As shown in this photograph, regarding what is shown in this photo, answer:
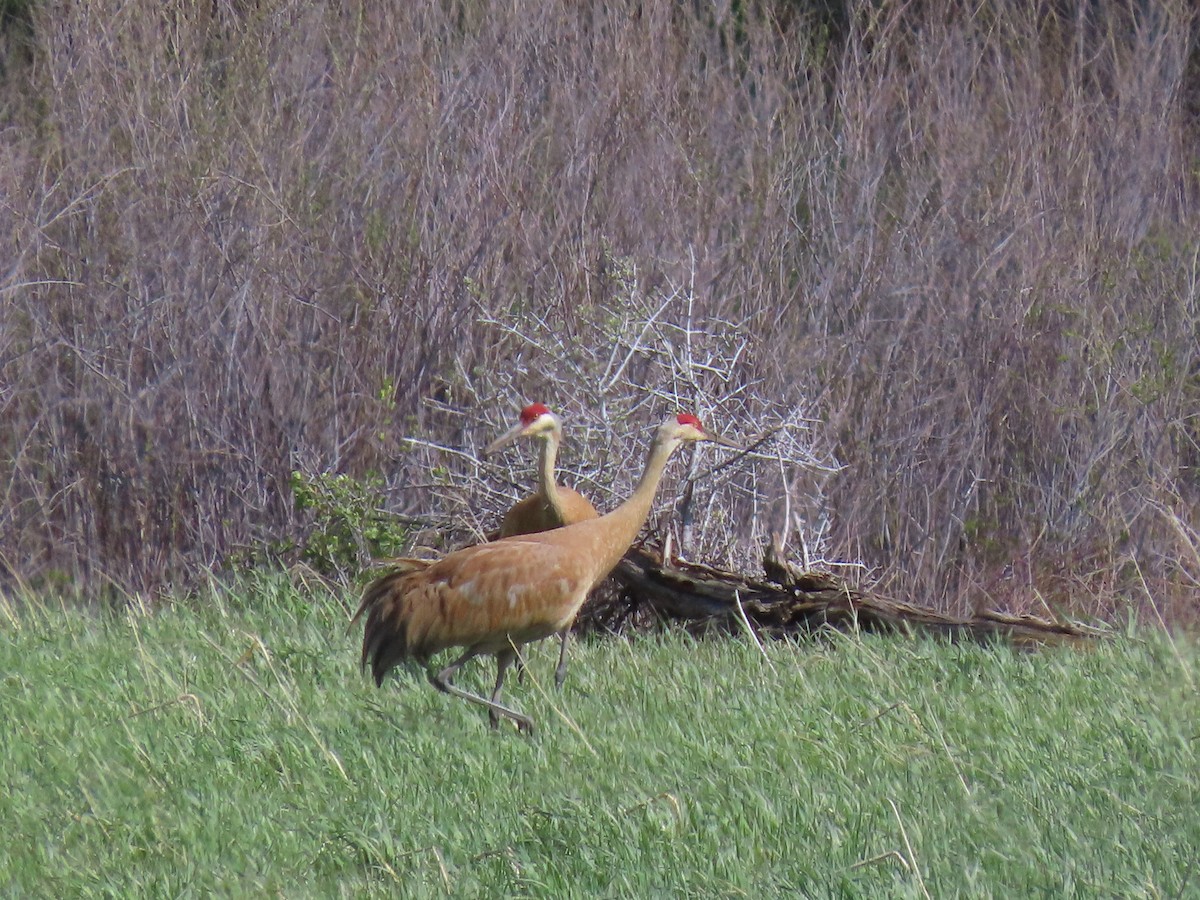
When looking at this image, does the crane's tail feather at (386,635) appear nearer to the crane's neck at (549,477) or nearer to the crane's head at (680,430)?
the crane's head at (680,430)

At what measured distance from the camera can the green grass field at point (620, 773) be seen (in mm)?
3834

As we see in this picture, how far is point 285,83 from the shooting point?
9.54 meters

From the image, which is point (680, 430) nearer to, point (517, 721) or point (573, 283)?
point (517, 721)

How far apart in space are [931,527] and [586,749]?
443 centimetres

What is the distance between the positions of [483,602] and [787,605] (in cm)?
183

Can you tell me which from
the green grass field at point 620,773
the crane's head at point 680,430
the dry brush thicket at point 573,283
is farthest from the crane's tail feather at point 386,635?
the dry brush thicket at point 573,283

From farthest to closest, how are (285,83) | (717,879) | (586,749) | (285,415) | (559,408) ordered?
(285,83) → (285,415) → (559,408) → (586,749) → (717,879)

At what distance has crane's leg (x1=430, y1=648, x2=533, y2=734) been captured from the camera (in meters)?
5.22

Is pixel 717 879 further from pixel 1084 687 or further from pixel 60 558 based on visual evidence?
pixel 60 558

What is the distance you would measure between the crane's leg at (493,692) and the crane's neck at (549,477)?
1240 millimetres

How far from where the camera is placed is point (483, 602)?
5.36 metres

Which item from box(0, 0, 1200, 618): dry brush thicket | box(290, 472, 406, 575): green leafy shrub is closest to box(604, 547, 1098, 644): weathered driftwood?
box(0, 0, 1200, 618): dry brush thicket

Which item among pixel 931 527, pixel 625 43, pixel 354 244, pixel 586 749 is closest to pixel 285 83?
pixel 354 244

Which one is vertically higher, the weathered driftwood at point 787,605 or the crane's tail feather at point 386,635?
the crane's tail feather at point 386,635
